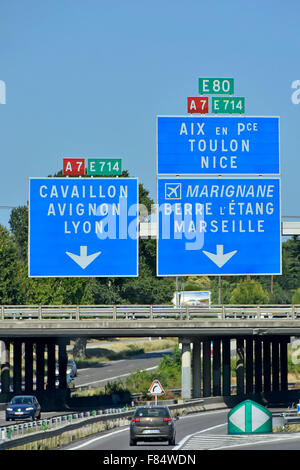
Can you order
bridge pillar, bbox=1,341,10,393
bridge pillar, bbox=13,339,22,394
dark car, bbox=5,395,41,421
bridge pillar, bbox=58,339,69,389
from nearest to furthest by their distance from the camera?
dark car, bbox=5,395,41,421 → bridge pillar, bbox=1,341,10,393 → bridge pillar, bbox=13,339,22,394 → bridge pillar, bbox=58,339,69,389

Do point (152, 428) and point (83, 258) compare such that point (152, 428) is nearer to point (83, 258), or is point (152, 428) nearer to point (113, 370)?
point (83, 258)

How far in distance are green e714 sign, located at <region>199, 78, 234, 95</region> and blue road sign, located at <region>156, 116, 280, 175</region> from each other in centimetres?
238

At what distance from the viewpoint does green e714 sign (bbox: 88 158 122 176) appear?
196 feet

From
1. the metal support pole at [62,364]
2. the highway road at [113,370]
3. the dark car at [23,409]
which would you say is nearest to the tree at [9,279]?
the highway road at [113,370]

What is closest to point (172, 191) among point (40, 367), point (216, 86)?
point (216, 86)

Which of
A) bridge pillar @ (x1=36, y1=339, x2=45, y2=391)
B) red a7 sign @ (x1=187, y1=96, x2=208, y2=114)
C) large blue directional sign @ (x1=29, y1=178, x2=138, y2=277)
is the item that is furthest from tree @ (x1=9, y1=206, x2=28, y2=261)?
red a7 sign @ (x1=187, y1=96, x2=208, y2=114)

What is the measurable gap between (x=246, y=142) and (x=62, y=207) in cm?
1074

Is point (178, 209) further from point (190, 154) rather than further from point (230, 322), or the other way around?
point (230, 322)

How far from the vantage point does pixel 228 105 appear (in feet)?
193

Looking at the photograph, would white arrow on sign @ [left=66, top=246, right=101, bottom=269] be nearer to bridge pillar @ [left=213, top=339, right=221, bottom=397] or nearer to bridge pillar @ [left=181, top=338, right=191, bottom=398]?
bridge pillar @ [left=181, top=338, right=191, bottom=398]

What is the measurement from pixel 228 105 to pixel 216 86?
6.01 feet
